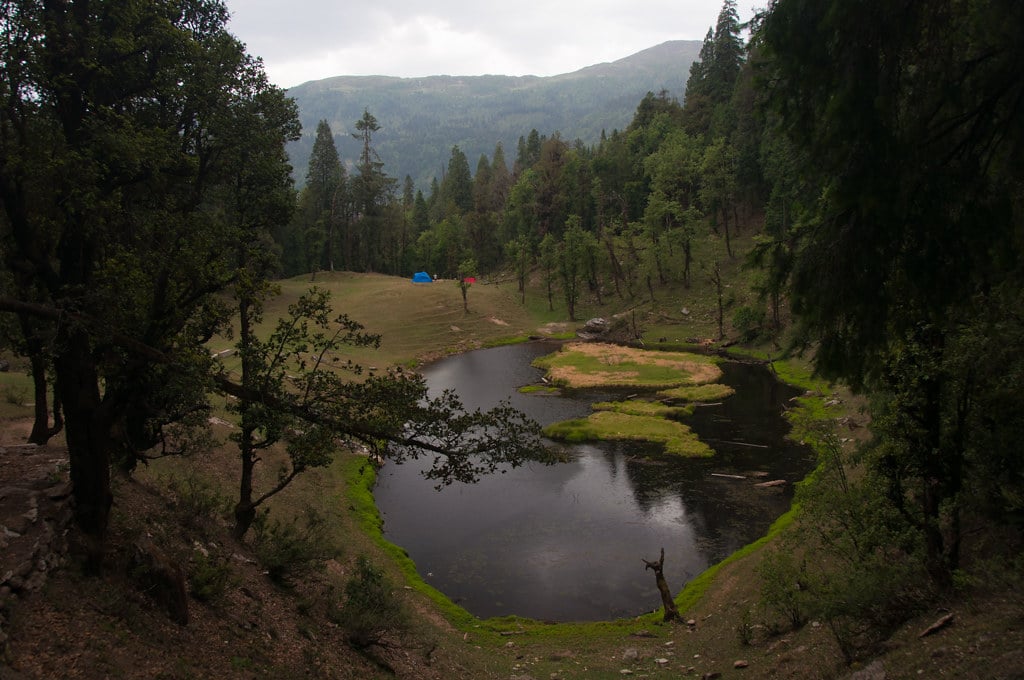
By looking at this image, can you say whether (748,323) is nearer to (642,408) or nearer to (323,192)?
(642,408)

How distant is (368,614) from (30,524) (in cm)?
737

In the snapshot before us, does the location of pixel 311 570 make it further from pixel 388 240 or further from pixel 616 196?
pixel 388 240

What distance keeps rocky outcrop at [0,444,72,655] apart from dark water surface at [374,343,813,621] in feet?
44.8

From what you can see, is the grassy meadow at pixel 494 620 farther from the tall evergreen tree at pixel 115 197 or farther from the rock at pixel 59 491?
the tall evergreen tree at pixel 115 197

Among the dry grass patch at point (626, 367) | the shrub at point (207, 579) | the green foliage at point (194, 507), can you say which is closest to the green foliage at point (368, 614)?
the shrub at point (207, 579)

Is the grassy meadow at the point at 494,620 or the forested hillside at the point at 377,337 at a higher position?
the forested hillside at the point at 377,337

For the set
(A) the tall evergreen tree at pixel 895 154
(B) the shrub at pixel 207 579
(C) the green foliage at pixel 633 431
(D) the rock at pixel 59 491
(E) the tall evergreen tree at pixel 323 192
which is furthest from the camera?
(E) the tall evergreen tree at pixel 323 192

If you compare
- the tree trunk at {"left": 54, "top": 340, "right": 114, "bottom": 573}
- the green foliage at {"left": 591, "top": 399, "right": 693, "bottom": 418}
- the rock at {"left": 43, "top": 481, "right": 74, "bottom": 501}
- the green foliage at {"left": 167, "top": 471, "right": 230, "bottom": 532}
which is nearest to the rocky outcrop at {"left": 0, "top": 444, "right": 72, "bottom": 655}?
the rock at {"left": 43, "top": 481, "right": 74, "bottom": 501}

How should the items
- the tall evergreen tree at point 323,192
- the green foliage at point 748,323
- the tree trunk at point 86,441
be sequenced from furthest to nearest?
the tall evergreen tree at point 323,192, the green foliage at point 748,323, the tree trunk at point 86,441

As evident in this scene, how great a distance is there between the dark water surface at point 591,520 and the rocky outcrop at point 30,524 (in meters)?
13.7

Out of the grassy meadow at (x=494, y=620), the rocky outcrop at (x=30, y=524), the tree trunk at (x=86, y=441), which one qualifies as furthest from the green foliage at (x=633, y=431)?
the rocky outcrop at (x=30, y=524)

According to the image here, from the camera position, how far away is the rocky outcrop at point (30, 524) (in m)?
9.50

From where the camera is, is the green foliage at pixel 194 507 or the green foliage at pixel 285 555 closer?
the green foliage at pixel 194 507

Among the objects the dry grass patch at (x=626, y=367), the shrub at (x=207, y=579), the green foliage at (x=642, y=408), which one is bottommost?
the green foliage at (x=642, y=408)
